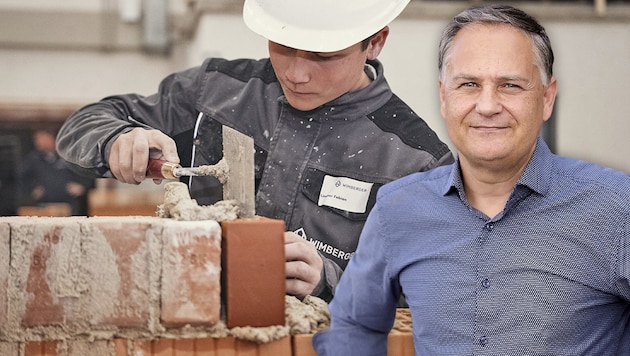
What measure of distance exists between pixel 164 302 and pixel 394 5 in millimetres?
950

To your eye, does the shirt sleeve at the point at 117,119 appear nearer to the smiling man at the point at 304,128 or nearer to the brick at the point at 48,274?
the smiling man at the point at 304,128

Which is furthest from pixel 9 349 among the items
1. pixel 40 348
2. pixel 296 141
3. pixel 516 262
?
pixel 516 262

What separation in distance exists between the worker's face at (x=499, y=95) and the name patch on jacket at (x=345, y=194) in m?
0.48

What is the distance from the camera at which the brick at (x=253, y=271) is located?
71.9 inches

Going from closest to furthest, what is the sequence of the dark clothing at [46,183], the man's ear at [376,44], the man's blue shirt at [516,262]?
1. the man's blue shirt at [516,262]
2. the man's ear at [376,44]
3. the dark clothing at [46,183]

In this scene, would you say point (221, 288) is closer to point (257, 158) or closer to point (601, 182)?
point (257, 158)

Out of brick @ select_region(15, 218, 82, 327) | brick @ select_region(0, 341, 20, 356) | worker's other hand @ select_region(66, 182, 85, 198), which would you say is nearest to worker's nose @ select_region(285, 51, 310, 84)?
brick @ select_region(15, 218, 82, 327)

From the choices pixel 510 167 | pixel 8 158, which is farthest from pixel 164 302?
pixel 8 158

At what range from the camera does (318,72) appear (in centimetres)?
217

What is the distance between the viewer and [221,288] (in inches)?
74.3

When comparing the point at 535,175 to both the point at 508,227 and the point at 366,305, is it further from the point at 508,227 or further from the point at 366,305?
the point at 366,305

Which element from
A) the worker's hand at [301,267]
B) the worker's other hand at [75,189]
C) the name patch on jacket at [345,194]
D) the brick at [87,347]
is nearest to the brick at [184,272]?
the brick at [87,347]

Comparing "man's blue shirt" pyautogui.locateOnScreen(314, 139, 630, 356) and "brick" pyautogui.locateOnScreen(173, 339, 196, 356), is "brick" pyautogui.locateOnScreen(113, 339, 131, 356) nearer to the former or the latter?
"brick" pyautogui.locateOnScreen(173, 339, 196, 356)

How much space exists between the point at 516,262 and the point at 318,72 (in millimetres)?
764
